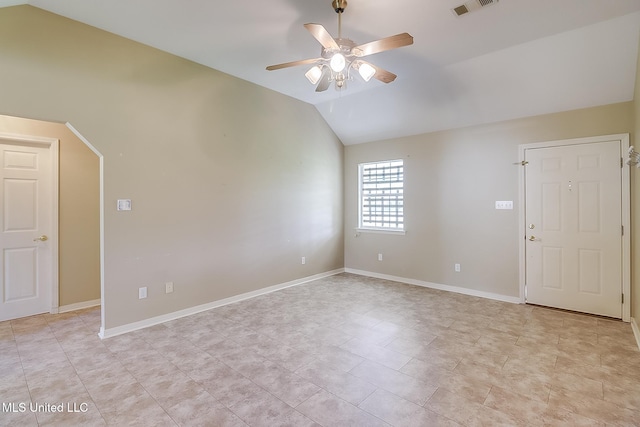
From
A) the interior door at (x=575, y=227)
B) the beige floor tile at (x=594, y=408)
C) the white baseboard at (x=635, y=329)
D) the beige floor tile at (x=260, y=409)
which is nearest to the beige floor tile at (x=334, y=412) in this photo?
the beige floor tile at (x=260, y=409)

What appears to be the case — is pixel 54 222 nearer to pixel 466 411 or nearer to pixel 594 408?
pixel 466 411

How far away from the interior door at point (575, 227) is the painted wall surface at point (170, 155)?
3.32 meters

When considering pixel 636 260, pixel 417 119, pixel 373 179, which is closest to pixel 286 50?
pixel 417 119

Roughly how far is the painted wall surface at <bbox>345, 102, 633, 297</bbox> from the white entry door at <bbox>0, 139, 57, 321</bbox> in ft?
15.4

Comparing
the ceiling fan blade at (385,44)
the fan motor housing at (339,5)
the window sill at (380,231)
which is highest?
the fan motor housing at (339,5)

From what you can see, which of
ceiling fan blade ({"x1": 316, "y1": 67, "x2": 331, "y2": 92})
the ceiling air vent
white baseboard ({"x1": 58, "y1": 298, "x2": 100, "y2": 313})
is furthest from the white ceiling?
white baseboard ({"x1": 58, "y1": 298, "x2": 100, "y2": 313})

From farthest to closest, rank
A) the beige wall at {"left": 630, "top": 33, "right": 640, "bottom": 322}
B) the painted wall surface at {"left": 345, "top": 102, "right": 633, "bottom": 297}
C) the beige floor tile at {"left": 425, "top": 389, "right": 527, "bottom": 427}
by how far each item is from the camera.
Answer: the painted wall surface at {"left": 345, "top": 102, "right": 633, "bottom": 297} → the beige wall at {"left": 630, "top": 33, "right": 640, "bottom": 322} → the beige floor tile at {"left": 425, "top": 389, "right": 527, "bottom": 427}

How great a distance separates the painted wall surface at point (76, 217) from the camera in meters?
3.80

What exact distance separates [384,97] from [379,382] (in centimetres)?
374

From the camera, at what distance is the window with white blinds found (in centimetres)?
530

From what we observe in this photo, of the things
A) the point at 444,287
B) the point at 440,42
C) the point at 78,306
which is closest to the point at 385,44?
the point at 440,42

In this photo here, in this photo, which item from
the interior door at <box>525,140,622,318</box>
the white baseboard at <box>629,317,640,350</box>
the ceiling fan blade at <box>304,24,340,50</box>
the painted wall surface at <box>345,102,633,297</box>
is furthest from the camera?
the painted wall surface at <box>345,102,633,297</box>

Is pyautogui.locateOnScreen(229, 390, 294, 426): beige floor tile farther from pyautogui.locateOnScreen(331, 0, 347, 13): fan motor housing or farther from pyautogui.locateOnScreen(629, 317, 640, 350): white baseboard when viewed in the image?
pyautogui.locateOnScreen(629, 317, 640, 350): white baseboard

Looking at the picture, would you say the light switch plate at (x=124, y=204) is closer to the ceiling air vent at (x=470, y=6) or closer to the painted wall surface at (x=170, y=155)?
the painted wall surface at (x=170, y=155)
